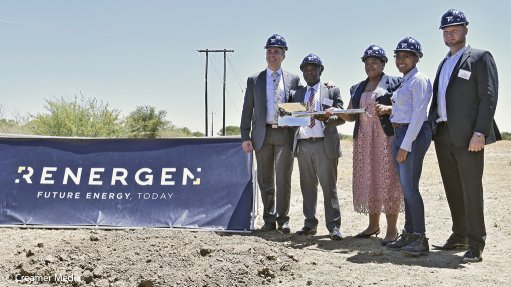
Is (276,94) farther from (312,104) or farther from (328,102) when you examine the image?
(328,102)

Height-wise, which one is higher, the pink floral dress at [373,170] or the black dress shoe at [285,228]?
the pink floral dress at [373,170]

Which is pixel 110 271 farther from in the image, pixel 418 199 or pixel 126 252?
pixel 418 199

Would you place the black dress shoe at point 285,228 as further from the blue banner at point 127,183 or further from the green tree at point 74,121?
the green tree at point 74,121

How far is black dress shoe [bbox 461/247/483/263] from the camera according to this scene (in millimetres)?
5621

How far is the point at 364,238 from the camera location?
6824mm

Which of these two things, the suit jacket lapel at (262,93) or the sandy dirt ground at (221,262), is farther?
the suit jacket lapel at (262,93)

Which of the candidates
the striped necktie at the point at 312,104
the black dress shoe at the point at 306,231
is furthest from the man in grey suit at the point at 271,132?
the striped necktie at the point at 312,104

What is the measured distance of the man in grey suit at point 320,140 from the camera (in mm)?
6633

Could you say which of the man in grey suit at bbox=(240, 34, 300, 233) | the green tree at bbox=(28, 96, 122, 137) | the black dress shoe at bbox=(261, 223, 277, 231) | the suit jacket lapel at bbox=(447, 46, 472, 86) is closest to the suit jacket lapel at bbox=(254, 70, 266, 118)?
the man in grey suit at bbox=(240, 34, 300, 233)

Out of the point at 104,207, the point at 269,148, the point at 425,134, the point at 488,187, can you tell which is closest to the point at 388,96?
the point at 425,134

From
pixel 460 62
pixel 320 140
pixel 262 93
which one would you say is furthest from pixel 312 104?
pixel 460 62

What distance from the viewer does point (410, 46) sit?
5.88 meters

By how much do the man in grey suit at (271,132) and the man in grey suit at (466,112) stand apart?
1.80 meters

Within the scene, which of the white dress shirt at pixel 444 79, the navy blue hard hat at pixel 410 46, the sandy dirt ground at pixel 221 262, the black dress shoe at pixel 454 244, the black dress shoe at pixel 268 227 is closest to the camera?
the sandy dirt ground at pixel 221 262
